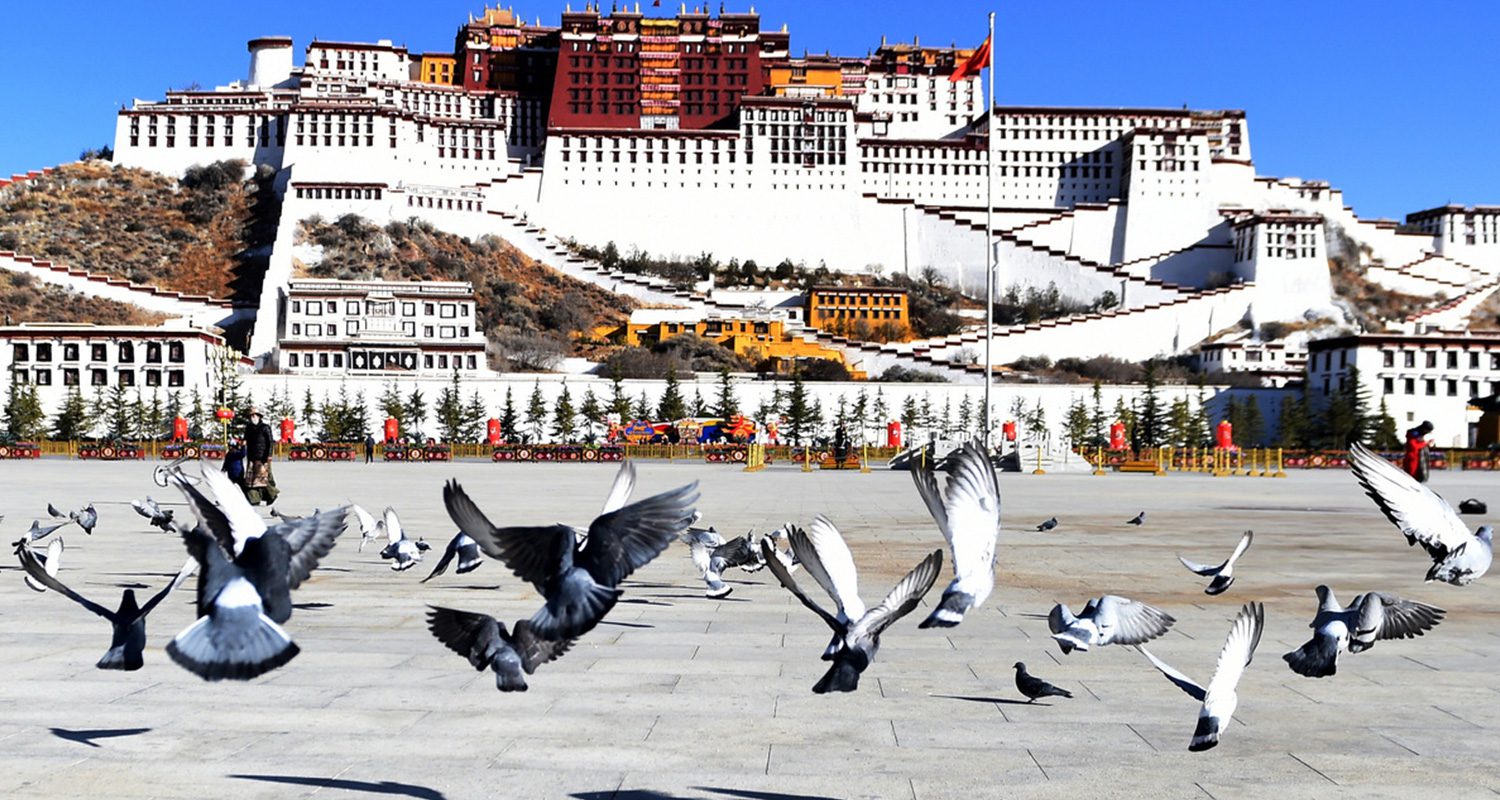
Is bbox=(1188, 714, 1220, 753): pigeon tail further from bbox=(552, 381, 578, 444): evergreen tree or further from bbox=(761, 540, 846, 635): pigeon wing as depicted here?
bbox=(552, 381, 578, 444): evergreen tree

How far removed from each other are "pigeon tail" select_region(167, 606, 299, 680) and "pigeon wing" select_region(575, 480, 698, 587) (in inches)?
35.4

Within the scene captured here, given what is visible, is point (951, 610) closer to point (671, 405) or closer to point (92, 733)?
point (92, 733)

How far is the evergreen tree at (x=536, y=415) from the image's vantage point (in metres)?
76.1

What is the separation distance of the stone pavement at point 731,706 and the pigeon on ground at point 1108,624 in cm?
49

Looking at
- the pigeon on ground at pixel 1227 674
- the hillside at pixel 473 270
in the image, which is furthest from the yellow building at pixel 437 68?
the pigeon on ground at pixel 1227 674

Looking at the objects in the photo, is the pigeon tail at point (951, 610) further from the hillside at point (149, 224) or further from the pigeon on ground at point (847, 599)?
the hillside at point (149, 224)

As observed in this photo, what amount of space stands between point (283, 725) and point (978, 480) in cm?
358

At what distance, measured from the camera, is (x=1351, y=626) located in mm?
6539

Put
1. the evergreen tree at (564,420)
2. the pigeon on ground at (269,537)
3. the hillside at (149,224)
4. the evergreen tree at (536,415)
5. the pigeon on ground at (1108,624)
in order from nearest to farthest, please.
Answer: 1. the pigeon on ground at (269,537)
2. the pigeon on ground at (1108,624)
3. the evergreen tree at (564,420)
4. the evergreen tree at (536,415)
5. the hillside at (149,224)

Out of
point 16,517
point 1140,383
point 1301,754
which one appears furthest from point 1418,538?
point 1140,383

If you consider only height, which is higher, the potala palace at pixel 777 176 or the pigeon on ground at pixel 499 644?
the potala palace at pixel 777 176

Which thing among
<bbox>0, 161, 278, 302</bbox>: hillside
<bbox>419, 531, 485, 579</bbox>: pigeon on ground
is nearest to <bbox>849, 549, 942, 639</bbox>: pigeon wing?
<bbox>419, 531, 485, 579</bbox>: pigeon on ground

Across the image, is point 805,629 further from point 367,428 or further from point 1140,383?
point 1140,383

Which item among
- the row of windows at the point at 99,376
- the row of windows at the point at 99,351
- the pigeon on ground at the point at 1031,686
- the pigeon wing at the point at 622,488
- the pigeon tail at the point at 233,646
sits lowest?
the pigeon on ground at the point at 1031,686
